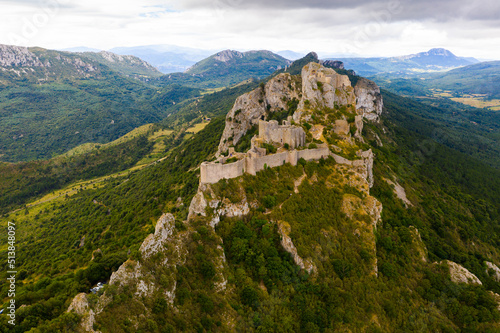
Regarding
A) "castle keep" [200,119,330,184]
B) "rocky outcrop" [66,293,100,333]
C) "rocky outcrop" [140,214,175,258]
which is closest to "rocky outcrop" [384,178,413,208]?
"castle keep" [200,119,330,184]

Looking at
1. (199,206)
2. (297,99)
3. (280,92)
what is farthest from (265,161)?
(280,92)

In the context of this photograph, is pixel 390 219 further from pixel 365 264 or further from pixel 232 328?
pixel 232 328

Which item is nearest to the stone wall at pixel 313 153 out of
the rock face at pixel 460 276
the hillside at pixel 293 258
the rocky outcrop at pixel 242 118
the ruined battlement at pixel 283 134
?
the hillside at pixel 293 258

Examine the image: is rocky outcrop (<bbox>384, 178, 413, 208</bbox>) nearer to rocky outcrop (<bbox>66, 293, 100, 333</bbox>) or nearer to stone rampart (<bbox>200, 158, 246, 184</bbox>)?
stone rampart (<bbox>200, 158, 246, 184</bbox>)

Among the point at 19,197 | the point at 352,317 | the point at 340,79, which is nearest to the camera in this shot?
the point at 352,317

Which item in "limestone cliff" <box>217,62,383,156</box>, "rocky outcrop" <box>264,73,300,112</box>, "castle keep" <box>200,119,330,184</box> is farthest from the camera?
Answer: "rocky outcrop" <box>264,73,300,112</box>

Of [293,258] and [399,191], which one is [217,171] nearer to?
[293,258]

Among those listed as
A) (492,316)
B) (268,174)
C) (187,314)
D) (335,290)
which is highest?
(268,174)

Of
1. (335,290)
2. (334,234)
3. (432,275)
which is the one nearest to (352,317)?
(335,290)
